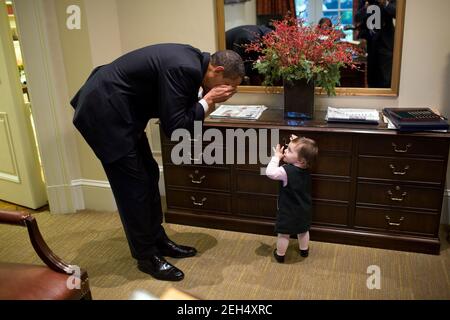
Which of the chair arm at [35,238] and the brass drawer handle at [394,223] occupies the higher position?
the chair arm at [35,238]

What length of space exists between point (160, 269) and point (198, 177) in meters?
0.69

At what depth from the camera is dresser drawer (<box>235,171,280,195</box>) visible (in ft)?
8.84

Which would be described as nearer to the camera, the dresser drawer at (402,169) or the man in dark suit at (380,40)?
the dresser drawer at (402,169)

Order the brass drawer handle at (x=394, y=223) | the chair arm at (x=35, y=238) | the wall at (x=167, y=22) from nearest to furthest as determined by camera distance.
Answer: the chair arm at (x=35, y=238)
the brass drawer handle at (x=394, y=223)
the wall at (x=167, y=22)

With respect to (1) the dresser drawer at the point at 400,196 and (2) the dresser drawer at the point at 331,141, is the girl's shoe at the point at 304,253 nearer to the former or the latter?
(1) the dresser drawer at the point at 400,196

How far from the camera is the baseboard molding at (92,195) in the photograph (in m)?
3.19

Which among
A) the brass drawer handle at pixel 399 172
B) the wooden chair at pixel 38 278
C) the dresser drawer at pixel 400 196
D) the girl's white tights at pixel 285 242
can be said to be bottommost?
the girl's white tights at pixel 285 242

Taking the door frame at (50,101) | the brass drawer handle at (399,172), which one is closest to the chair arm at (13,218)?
the door frame at (50,101)

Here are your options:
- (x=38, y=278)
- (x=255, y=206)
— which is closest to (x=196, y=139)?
(x=255, y=206)

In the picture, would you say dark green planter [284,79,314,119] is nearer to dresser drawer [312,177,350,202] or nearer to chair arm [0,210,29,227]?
dresser drawer [312,177,350,202]

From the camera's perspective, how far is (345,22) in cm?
266

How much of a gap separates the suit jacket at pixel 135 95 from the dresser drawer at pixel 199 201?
812 millimetres

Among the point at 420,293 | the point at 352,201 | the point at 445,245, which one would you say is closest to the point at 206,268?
the point at 352,201
